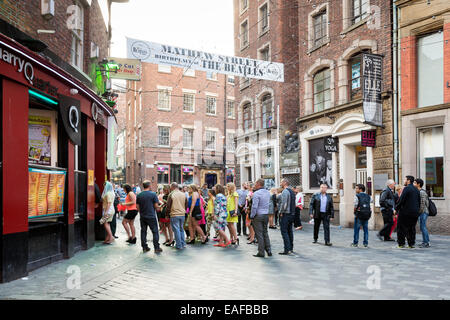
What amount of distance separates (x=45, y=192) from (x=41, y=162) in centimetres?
77

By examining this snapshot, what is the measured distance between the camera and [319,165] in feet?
68.1

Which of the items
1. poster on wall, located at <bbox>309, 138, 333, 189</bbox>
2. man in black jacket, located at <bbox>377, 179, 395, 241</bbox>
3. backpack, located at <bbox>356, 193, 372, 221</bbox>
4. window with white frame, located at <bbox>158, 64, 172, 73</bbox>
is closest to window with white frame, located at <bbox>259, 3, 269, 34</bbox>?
poster on wall, located at <bbox>309, 138, 333, 189</bbox>

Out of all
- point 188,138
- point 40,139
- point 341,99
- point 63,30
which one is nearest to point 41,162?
point 40,139

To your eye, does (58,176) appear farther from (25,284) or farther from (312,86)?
(312,86)

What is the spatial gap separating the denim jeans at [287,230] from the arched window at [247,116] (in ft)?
59.5

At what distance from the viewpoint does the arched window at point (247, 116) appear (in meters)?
28.5

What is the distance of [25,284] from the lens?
6.78 m

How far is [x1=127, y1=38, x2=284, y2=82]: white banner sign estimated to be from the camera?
14.0m

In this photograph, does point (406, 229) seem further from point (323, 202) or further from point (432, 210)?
point (323, 202)

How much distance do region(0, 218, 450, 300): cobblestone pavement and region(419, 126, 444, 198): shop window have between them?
3.65 m

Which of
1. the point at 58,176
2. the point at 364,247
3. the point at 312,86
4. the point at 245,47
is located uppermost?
the point at 245,47
